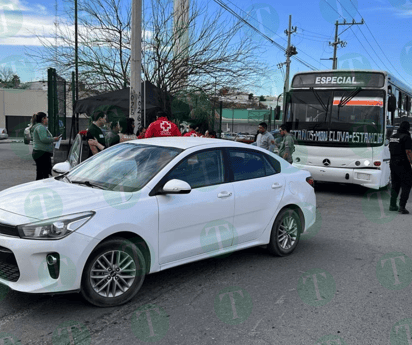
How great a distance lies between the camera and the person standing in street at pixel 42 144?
8.96m

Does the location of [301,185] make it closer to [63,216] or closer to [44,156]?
[63,216]

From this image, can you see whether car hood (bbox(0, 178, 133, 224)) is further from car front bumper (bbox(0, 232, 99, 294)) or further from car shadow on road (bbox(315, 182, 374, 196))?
car shadow on road (bbox(315, 182, 374, 196))

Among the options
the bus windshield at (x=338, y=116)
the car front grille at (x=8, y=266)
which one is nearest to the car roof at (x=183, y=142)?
the car front grille at (x=8, y=266)

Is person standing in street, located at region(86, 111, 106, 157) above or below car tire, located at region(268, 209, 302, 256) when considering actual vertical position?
above

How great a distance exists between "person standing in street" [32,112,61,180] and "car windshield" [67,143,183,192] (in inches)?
165

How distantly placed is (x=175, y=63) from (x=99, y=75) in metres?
3.17

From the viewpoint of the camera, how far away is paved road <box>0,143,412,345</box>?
3.54m

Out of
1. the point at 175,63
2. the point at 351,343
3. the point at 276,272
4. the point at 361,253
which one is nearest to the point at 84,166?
the point at 276,272

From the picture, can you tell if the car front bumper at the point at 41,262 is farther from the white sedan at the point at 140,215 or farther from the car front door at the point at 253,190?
the car front door at the point at 253,190

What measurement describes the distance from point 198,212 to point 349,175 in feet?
23.3

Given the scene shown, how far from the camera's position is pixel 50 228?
3.68 m

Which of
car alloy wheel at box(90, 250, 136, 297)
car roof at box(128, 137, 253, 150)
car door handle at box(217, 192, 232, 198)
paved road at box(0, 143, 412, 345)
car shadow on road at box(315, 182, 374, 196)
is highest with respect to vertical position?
car roof at box(128, 137, 253, 150)

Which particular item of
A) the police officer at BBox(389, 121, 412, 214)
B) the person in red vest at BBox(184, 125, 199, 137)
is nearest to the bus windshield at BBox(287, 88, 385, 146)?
the police officer at BBox(389, 121, 412, 214)

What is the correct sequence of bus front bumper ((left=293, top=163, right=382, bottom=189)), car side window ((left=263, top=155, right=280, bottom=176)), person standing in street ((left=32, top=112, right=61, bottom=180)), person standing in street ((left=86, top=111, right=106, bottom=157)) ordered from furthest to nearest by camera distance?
bus front bumper ((left=293, top=163, right=382, bottom=189)) < person standing in street ((left=32, top=112, right=61, bottom=180)) < person standing in street ((left=86, top=111, right=106, bottom=157)) < car side window ((left=263, top=155, right=280, bottom=176))
